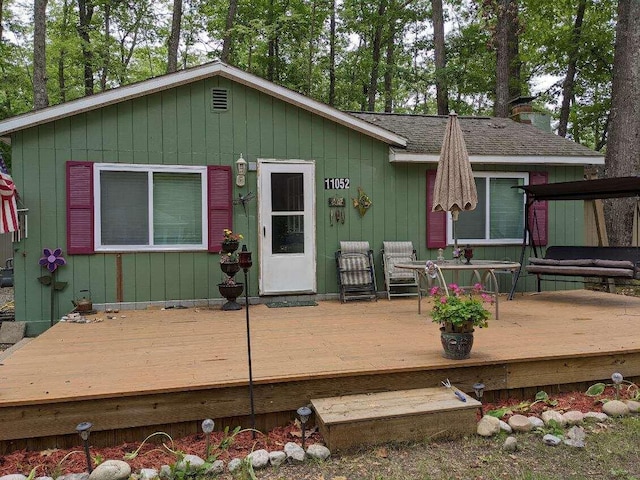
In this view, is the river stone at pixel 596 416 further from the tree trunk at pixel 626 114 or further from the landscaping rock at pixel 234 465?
the tree trunk at pixel 626 114

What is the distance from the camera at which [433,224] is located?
6.93 m

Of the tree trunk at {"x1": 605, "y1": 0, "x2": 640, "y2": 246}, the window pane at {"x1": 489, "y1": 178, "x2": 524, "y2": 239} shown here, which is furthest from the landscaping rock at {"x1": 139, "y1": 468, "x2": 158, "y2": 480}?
the tree trunk at {"x1": 605, "y1": 0, "x2": 640, "y2": 246}

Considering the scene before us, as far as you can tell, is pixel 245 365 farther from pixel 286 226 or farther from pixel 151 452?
pixel 286 226

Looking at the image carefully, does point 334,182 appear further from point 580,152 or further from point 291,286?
point 580,152

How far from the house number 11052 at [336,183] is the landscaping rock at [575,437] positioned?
4.23 meters

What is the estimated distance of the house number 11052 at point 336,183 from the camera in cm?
654

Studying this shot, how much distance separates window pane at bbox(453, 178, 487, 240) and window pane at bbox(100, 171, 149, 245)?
14.3 ft

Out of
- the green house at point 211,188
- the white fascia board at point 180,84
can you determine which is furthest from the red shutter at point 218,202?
the white fascia board at point 180,84

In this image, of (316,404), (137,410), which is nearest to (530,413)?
(316,404)

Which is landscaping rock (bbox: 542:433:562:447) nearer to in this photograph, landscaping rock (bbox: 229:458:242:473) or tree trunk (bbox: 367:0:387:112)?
landscaping rock (bbox: 229:458:242:473)

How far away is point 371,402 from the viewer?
297cm

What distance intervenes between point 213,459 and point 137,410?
0.54 meters

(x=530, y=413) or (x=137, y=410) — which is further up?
(x=137, y=410)

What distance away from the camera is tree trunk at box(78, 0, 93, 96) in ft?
47.5
